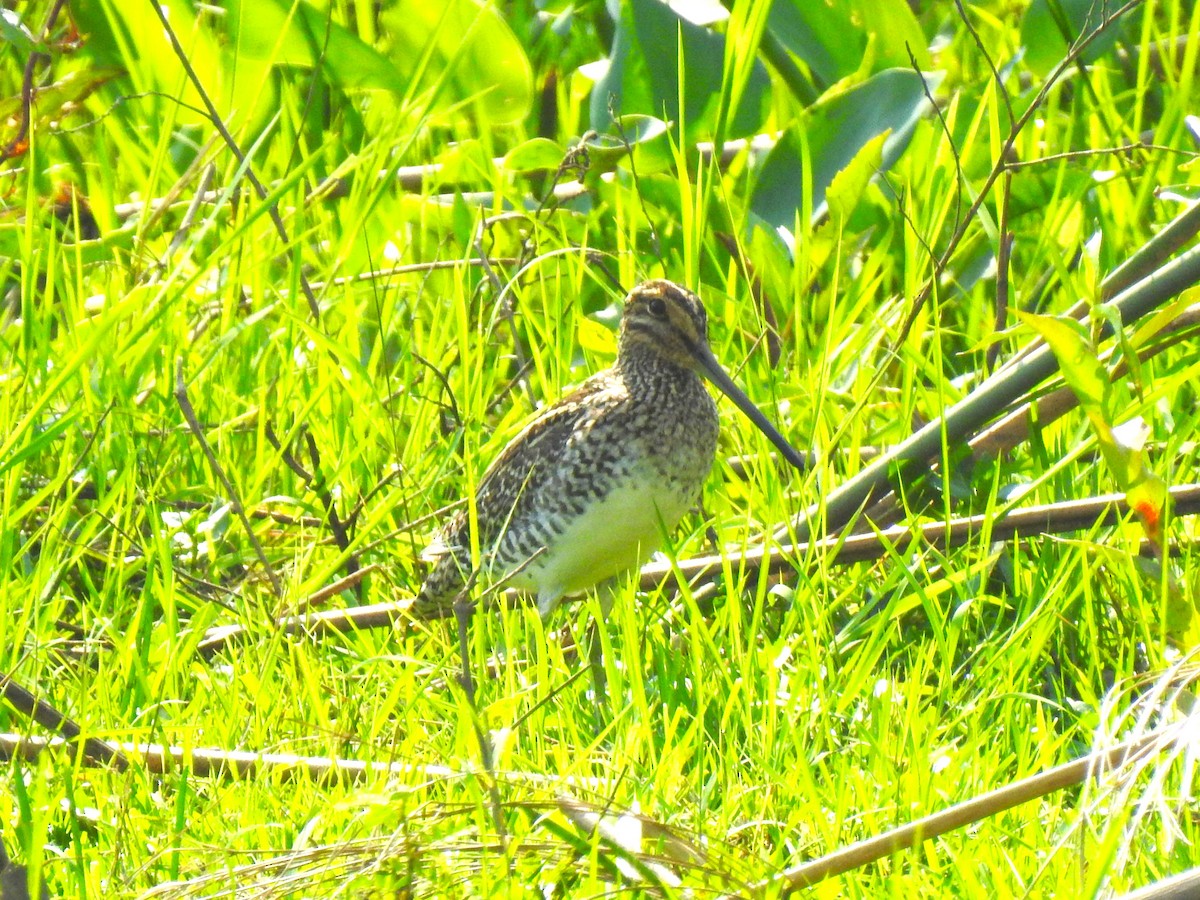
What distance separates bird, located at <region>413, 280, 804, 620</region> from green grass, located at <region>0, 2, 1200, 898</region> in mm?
130

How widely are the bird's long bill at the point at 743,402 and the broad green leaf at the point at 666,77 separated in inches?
39.3

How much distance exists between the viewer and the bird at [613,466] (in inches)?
149

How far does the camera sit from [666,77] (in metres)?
4.79

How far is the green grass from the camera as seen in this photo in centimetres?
242

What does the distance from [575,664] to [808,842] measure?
113 cm

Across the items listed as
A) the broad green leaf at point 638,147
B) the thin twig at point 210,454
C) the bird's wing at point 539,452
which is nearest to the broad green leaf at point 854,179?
the broad green leaf at point 638,147

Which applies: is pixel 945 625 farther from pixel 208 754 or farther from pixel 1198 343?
pixel 208 754

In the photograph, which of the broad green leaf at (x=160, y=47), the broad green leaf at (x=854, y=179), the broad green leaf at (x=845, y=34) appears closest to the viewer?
the broad green leaf at (x=854, y=179)

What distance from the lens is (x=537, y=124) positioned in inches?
220

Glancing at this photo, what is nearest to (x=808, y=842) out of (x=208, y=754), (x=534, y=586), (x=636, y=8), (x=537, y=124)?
(x=208, y=754)

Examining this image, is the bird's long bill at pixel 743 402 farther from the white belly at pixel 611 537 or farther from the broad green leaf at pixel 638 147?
the broad green leaf at pixel 638 147

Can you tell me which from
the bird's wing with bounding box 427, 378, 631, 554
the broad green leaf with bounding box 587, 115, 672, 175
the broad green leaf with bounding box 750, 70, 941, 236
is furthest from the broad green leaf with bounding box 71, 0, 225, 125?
the broad green leaf with bounding box 750, 70, 941, 236

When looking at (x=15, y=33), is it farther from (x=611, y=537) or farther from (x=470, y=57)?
(x=470, y=57)

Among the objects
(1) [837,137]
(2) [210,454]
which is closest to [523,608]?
(2) [210,454]
